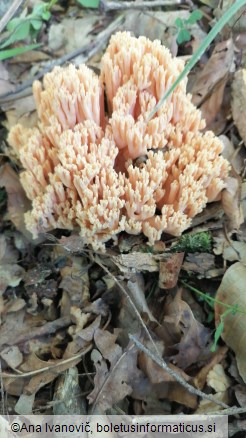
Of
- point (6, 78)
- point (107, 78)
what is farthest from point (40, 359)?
point (6, 78)

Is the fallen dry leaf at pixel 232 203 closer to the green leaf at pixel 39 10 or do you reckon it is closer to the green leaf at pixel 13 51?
the green leaf at pixel 13 51

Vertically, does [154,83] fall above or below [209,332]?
above

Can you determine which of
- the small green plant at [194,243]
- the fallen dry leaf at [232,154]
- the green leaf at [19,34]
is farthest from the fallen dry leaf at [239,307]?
the green leaf at [19,34]

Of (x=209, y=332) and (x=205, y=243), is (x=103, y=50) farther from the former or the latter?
(x=209, y=332)

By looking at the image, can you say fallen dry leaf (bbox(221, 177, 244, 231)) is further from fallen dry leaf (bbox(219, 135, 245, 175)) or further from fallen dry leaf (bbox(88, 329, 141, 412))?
fallen dry leaf (bbox(88, 329, 141, 412))

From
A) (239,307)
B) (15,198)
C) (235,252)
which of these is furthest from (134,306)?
(15,198)
